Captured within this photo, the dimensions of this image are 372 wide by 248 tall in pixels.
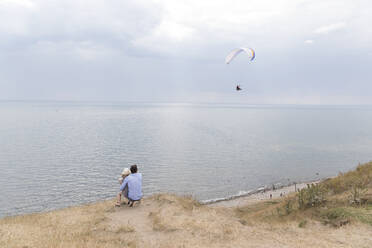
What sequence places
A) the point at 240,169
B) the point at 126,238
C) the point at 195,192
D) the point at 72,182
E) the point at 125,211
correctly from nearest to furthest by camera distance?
1. the point at 126,238
2. the point at 125,211
3. the point at 195,192
4. the point at 72,182
5. the point at 240,169

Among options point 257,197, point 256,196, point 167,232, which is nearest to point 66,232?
point 167,232

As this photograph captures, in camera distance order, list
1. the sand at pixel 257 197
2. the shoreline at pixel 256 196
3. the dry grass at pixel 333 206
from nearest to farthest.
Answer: the dry grass at pixel 333 206, the sand at pixel 257 197, the shoreline at pixel 256 196

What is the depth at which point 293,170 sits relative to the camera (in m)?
42.8

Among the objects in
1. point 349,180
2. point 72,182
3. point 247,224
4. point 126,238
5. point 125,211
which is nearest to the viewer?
point 126,238

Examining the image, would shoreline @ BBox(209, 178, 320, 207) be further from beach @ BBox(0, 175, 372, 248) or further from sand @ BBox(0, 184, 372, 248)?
sand @ BBox(0, 184, 372, 248)

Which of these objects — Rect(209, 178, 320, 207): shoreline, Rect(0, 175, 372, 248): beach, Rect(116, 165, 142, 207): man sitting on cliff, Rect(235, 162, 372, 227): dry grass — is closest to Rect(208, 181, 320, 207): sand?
Rect(209, 178, 320, 207): shoreline

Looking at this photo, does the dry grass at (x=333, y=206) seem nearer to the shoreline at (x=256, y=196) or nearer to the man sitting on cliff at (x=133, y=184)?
the man sitting on cliff at (x=133, y=184)

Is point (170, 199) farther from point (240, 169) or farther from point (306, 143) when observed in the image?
point (306, 143)

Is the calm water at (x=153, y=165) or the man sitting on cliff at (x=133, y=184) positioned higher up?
the man sitting on cliff at (x=133, y=184)

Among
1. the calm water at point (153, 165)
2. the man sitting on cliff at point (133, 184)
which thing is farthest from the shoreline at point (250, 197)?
the man sitting on cliff at point (133, 184)

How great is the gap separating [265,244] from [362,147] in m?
68.3

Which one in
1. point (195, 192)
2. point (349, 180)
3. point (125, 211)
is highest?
point (349, 180)

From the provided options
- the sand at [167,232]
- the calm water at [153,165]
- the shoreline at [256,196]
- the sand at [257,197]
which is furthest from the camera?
the calm water at [153,165]

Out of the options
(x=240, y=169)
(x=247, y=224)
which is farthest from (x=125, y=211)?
(x=240, y=169)
